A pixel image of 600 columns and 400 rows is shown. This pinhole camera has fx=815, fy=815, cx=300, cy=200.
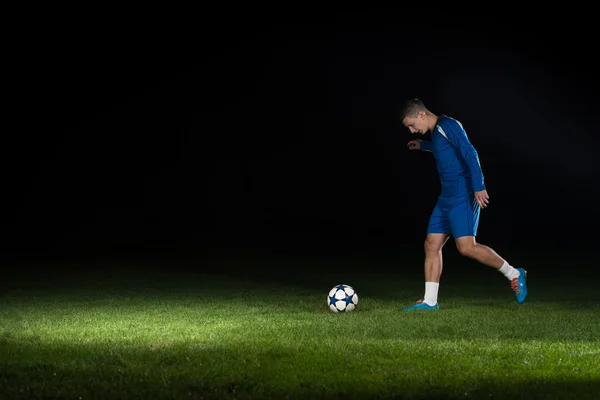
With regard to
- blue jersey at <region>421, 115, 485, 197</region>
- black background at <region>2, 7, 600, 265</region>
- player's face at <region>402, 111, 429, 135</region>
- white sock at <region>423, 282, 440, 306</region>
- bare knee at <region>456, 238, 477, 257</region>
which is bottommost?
white sock at <region>423, 282, 440, 306</region>

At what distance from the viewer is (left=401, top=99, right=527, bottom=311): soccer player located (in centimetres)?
Answer: 835

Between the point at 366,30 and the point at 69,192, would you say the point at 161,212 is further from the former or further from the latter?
the point at 366,30

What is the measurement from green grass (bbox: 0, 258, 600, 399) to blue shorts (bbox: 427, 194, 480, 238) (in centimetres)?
81

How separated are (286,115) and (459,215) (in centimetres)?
2472

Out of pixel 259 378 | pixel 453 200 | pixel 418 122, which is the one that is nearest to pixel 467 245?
pixel 453 200

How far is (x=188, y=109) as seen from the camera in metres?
32.7

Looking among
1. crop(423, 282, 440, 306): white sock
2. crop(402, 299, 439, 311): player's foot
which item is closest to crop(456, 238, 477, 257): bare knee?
crop(423, 282, 440, 306): white sock

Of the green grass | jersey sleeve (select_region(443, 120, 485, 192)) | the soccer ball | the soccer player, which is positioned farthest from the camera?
the soccer player

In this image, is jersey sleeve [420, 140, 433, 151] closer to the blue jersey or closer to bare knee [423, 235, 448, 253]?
the blue jersey

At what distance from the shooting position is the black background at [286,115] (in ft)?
96.7

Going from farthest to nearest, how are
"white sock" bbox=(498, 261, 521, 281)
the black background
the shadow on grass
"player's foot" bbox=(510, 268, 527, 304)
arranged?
the black background
"player's foot" bbox=(510, 268, 527, 304)
"white sock" bbox=(498, 261, 521, 281)
the shadow on grass

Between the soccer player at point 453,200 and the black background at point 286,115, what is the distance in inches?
731

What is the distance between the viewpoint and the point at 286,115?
32.8 metres

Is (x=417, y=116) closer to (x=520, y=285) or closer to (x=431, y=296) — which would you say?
(x=431, y=296)
